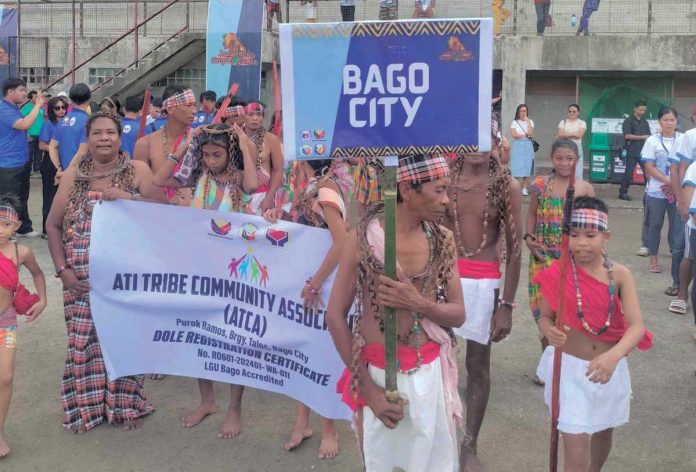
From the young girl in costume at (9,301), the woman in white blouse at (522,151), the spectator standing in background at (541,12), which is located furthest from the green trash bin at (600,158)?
the young girl in costume at (9,301)

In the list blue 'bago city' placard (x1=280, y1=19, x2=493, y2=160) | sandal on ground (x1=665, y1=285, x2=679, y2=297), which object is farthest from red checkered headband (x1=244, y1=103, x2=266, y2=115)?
sandal on ground (x1=665, y1=285, x2=679, y2=297)

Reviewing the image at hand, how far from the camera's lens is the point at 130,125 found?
896 cm

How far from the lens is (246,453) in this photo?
4320 mm

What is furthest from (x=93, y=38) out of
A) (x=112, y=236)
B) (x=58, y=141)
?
(x=112, y=236)

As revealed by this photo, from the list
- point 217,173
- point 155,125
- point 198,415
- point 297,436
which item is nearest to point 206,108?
point 155,125

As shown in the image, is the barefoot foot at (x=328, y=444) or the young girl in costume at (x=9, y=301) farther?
the barefoot foot at (x=328, y=444)

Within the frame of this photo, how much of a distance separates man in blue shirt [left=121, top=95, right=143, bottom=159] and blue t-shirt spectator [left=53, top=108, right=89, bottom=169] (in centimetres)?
53

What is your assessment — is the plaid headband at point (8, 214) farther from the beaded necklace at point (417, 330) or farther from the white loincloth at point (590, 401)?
the white loincloth at point (590, 401)

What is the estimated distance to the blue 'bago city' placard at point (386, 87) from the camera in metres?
2.54

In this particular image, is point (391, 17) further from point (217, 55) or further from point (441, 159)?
point (217, 55)

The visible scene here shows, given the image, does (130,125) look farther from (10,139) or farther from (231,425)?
(231,425)

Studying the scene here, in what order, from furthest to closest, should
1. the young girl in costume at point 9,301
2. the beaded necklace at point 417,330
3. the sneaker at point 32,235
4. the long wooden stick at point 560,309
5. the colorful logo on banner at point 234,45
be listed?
the colorful logo on banner at point 234,45 < the sneaker at point 32,235 < the young girl in costume at point 9,301 < the long wooden stick at point 560,309 < the beaded necklace at point 417,330

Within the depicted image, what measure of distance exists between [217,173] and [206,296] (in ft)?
2.57

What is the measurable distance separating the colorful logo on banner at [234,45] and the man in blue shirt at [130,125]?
3223 millimetres
